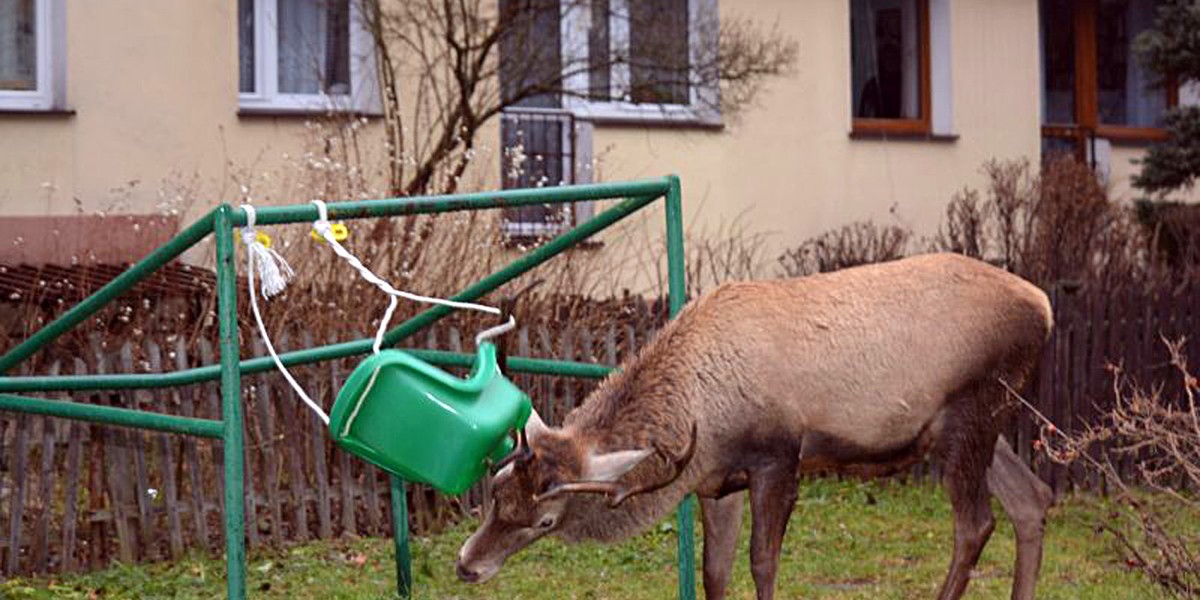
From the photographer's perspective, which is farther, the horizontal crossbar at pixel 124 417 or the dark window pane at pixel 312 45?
the dark window pane at pixel 312 45

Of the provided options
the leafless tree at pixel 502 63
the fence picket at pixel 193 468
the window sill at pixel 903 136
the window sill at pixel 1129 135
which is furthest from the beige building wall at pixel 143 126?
the window sill at pixel 1129 135

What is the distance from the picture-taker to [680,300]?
7.80m

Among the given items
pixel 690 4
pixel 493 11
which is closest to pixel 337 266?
pixel 493 11

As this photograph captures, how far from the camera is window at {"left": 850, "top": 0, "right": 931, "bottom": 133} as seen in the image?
20.5 m

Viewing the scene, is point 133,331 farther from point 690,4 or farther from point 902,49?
point 902,49

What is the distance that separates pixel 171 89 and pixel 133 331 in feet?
16.6

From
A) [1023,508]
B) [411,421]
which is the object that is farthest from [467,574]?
[1023,508]

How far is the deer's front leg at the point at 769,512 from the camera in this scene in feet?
23.2

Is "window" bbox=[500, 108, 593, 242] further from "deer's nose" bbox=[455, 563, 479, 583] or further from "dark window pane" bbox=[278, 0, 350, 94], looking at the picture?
"deer's nose" bbox=[455, 563, 479, 583]

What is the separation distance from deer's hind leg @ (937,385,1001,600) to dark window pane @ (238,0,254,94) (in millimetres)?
9480

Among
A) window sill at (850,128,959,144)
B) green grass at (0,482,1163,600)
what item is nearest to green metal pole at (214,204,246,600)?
green grass at (0,482,1163,600)

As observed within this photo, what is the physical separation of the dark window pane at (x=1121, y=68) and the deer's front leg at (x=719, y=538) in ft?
54.7

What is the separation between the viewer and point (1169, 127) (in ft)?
57.1

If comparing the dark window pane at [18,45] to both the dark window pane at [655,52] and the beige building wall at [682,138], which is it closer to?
the beige building wall at [682,138]
